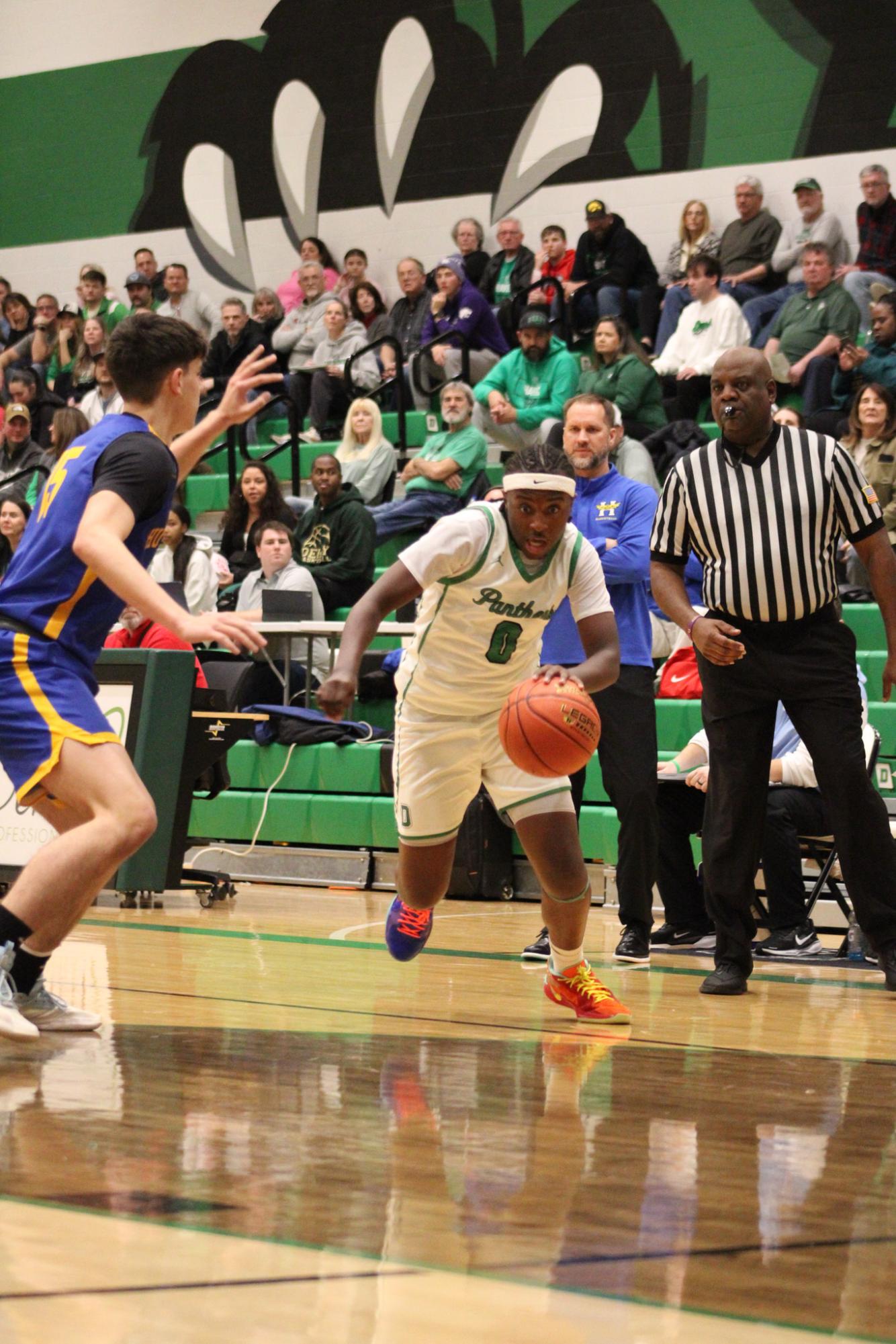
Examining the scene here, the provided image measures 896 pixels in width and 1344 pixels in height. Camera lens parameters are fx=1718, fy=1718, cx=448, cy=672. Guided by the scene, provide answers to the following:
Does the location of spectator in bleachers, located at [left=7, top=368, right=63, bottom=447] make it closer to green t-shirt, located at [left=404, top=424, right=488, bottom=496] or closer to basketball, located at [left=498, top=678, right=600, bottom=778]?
green t-shirt, located at [left=404, top=424, right=488, bottom=496]

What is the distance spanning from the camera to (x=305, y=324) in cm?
1530

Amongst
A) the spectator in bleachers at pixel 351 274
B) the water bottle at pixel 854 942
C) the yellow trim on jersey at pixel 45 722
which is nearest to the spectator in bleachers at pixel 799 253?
the spectator in bleachers at pixel 351 274

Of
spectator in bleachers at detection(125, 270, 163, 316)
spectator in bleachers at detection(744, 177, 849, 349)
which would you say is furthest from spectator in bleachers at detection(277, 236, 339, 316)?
spectator in bleachers at detection(744, 177, 849, 349)

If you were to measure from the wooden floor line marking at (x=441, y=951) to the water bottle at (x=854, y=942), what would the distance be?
1.92 ft

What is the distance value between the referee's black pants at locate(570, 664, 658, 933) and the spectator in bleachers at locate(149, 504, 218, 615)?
4.83 metres

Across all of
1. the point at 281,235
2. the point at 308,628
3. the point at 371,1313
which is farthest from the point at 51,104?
the point at 371,1313

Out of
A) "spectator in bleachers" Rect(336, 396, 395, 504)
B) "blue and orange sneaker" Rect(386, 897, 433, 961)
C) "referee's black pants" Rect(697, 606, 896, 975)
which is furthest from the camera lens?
"spectator in bleachers" Rect(336, 396, 395, 504)

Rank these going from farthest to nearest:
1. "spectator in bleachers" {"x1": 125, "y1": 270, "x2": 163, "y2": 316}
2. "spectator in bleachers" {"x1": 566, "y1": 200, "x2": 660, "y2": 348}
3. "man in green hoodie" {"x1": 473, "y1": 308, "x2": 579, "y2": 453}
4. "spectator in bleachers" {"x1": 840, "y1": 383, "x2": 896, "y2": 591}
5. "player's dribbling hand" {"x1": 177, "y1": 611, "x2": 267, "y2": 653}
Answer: "spectator in bleachers" {"x1": 125, "y1": 270, "x2": 163, "y2": 316} → "spectator in bleachers" {"x1": 566, "y1": 200, "x2": 660, "y2": 348} → "man in green hoodie" {"x1": 473, "y1": 308, "x2": 579, "y2": 453} → "spectator in bleachers" {"x1": 840, "y1": 383, "x2": 896, "y2": 591} → "player's dribbling hand" {"x1": 177, "y1": 611, "x2": 267, "y2": 653}

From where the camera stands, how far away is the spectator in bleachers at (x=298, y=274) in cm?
1616

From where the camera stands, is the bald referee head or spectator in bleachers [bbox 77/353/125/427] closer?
the bald referee head

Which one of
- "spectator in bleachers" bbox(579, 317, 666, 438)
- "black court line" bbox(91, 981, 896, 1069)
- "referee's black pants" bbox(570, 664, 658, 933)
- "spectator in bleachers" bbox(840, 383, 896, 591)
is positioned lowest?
"black court line" bbox(91, 981, 896, 1069)

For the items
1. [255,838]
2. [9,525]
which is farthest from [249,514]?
[255,838]

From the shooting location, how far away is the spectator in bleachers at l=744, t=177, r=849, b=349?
12492 mm

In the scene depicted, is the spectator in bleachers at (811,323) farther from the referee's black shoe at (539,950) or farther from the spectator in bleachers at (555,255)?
the referee's black shoe at (539,950)
